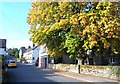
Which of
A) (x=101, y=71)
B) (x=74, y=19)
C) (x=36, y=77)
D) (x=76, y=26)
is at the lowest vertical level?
(x=36, y=77)

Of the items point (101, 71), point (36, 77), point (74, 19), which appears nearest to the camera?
point (101, 71)

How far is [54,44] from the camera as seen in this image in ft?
119

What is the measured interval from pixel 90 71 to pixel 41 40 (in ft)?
27.1

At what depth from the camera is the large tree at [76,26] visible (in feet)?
85.6

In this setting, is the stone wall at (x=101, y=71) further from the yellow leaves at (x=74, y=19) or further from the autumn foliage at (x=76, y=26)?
the yellow leaves at (x=74, y=19)

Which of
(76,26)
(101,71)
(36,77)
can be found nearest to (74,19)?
(76,26)

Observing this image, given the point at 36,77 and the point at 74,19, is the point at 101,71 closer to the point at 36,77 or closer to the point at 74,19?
the point at 74,19

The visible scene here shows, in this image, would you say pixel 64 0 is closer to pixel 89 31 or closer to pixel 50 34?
pixel 89 31

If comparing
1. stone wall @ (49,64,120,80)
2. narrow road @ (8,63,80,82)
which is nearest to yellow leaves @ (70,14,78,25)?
stone wall @ (49,64,120,80)

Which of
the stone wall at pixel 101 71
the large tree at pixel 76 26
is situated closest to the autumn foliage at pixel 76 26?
the large tree at pixel 76 26

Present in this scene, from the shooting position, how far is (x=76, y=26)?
28156 mm

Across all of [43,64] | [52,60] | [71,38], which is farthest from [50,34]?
[43,64]

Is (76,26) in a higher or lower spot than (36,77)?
higher

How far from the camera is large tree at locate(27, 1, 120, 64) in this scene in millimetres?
26078
